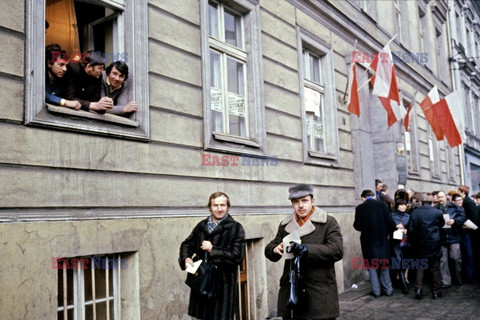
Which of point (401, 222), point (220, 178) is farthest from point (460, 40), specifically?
point (220, 178)

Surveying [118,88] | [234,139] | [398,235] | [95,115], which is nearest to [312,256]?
[95,115]

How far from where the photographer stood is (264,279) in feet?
25.7

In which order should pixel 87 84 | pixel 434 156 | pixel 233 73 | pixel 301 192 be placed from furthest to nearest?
pixel 434 156 → pixel 233 73 → pixel 87 84 → pixel 301 192

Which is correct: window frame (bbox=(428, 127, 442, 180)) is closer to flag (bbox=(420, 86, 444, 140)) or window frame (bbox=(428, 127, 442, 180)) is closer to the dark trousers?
flag (bbox=(420, 86, 444, 140))

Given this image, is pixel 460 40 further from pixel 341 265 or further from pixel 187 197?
pixel 187 197

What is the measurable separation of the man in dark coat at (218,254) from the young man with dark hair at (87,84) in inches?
64.2

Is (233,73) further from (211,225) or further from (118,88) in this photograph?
(211,225)

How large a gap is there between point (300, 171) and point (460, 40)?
64.8 ft

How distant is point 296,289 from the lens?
14.1 ft

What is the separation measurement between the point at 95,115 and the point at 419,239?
6106 millimetres

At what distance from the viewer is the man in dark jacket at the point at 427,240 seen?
8789mm

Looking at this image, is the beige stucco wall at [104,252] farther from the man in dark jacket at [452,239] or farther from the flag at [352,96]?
the man in dark jacket at [452,239]

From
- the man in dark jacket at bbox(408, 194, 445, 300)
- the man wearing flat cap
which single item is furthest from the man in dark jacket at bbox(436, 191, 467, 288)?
the man wearing flat cap

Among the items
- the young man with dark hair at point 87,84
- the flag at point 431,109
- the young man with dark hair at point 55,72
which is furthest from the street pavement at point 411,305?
the young man with dark hair at point 55,72
